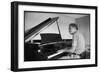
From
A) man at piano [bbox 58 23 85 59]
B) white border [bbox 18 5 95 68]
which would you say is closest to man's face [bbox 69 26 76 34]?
man at piano [bbox 58 23 85 59]

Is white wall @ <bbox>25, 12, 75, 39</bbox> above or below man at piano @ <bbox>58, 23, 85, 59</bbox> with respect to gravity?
above

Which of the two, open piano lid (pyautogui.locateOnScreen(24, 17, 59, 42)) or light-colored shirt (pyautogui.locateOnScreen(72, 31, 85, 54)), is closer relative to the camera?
open piano lid (pyautogui.locateOnScreen(24, 17, 59, 42))

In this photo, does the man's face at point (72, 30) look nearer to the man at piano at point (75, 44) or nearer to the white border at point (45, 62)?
the man at piano at point (75, 44)

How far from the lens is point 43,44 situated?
1.46m

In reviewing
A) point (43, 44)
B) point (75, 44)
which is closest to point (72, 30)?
point (75, 44)

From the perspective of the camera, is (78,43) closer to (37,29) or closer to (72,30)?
(72,30)

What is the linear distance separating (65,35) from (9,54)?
0.36 meters

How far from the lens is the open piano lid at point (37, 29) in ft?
4.66

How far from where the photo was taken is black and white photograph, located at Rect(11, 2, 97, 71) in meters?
1.40

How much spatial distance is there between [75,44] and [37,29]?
0.27 metres

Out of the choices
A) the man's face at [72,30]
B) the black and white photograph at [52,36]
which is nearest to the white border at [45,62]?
the black and white photograph at [52,36]

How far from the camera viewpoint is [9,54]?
1.42m

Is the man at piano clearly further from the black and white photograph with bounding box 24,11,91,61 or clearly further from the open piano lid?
the open piano lid

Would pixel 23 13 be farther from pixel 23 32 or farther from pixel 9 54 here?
pixel 9 54
